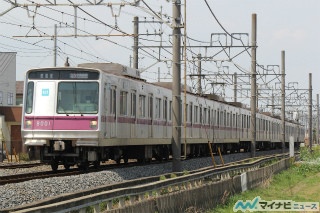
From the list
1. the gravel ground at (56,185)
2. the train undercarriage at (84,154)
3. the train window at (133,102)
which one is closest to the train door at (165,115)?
the train undercarriage at (84,154)

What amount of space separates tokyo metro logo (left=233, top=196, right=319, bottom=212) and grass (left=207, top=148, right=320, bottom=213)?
26 centimetres

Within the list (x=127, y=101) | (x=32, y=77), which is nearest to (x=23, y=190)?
(x=32, y=77)

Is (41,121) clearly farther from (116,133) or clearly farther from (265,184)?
(265,184)

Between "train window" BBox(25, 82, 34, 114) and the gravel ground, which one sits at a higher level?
"train window" BBox(25, 82, 34, 114)

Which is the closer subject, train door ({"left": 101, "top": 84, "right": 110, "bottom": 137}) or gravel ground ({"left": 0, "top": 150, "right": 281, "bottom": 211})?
gravel ground ({"left": 0, "top": 150, "right": 281, "bottom": 211})

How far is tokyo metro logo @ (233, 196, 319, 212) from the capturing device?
1570 cm

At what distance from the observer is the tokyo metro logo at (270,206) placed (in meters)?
15.7

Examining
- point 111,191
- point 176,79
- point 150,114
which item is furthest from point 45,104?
point 111,191

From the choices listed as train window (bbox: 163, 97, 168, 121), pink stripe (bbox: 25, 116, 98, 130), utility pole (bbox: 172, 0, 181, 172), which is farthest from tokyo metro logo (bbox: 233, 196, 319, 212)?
train window (bbox: 163, 97, 168, 121)

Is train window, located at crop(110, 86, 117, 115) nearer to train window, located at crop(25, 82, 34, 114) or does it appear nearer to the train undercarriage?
the train undercarriage

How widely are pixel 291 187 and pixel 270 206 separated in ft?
30.7

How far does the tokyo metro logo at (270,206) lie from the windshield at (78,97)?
18.7 ft

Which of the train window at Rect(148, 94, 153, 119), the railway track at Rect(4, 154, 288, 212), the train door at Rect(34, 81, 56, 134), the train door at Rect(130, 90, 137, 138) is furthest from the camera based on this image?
the train window at Rect(148, 94, 153, 119)

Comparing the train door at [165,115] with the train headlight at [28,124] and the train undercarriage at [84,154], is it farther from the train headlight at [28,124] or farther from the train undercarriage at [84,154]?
the train headlight at [28,124]
